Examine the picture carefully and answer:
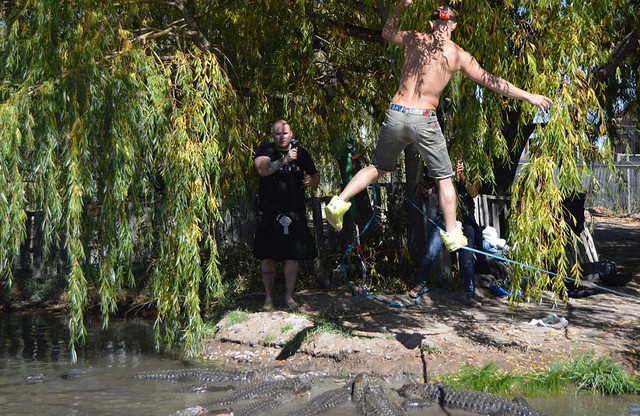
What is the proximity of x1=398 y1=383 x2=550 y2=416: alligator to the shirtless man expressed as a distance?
1.25m

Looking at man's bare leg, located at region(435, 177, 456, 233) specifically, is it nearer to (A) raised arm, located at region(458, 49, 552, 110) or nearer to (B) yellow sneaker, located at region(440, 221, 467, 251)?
(B) yellow sneaker, located at region(440, 221, 467, 251)

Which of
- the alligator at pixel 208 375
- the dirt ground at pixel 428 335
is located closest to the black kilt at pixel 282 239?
the dirt ground at pixel 428 335

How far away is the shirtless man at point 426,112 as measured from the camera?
199 inches

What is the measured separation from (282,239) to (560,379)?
3218 mm

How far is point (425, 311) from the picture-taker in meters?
7.55

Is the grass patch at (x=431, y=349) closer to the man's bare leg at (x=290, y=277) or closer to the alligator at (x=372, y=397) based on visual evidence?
the alligator at (x=372, y=397)

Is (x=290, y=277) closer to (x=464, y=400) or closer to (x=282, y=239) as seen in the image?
(x=282, y=239)

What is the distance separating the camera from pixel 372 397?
554 cm

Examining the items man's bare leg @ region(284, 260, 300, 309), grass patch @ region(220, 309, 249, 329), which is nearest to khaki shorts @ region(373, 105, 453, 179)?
man's bare leg @ region(284, 260, 300, 309)

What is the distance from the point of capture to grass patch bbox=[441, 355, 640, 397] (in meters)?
5.59

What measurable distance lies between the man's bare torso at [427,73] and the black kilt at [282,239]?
9.26 ft

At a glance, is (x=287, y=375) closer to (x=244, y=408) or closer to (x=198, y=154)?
(x=244, y=408)

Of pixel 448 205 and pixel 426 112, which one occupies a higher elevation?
pixel 426 112

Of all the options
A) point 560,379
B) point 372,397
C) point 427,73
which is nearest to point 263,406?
point 372,397
